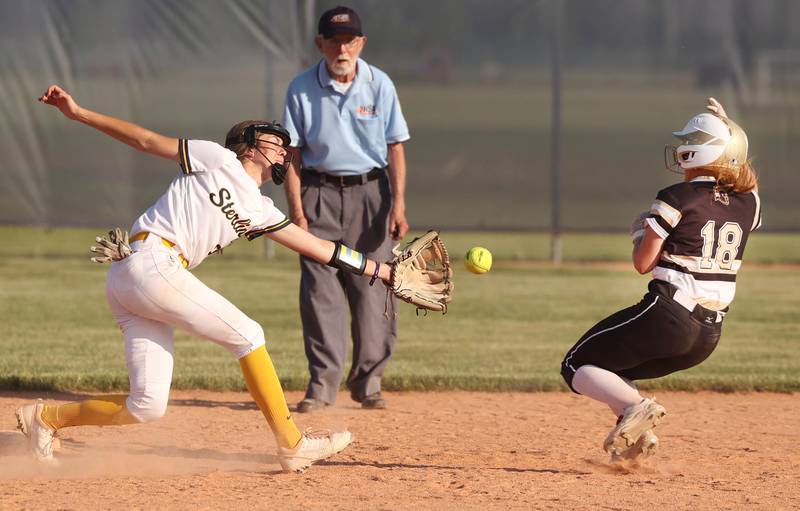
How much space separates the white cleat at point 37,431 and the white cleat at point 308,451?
1.03 meters

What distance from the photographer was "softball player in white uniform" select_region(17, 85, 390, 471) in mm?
4816

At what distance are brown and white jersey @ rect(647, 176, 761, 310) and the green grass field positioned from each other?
268 cm

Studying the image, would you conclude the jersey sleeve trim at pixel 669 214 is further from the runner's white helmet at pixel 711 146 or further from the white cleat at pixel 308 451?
the white cleat at pixel 308 451

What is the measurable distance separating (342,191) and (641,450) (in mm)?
2424

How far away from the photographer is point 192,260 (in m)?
5.02

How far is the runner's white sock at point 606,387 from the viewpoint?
197 inches

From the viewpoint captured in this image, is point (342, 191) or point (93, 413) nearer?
point (93, 413)

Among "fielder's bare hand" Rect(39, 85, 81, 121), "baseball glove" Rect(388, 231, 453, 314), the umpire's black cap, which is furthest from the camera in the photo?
the umpire's black cap

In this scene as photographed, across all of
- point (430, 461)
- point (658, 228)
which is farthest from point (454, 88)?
point (658, 228)

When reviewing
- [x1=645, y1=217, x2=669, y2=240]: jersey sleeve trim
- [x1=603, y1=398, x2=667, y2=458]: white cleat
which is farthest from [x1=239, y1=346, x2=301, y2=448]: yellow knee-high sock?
[x1=645, y1=217, x2=669, y2=240]: jersey sleeve trim

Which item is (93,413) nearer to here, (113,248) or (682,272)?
(113,248)

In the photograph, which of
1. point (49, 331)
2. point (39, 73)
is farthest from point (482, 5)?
point (49, 331)

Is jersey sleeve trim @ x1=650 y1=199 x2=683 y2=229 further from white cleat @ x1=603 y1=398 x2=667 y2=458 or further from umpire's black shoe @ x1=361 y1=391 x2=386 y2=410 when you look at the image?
umpire's black shoe @ x1=361 y1=391 x2=386 y2=410

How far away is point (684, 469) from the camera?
5309 millimetres
